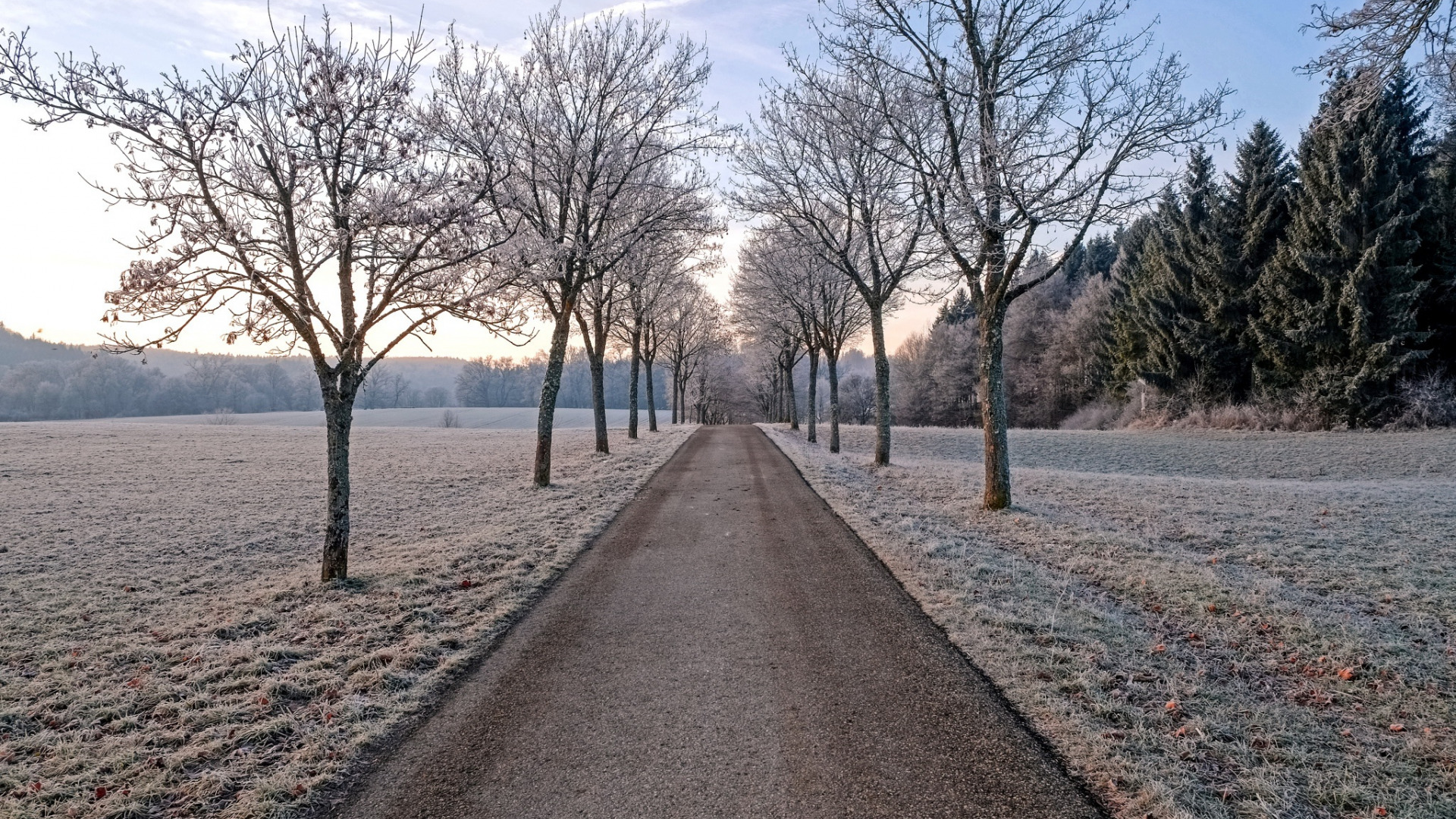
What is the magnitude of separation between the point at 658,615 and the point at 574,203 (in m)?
14.4

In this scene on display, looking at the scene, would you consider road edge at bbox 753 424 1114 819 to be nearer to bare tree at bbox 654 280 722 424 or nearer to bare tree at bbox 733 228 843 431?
bare tree at bbox 733 228 843 431

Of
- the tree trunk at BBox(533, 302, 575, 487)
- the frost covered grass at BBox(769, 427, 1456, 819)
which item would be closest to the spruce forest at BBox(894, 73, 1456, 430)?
the frost covered grass at BBox(769, 427, 1456, 819)

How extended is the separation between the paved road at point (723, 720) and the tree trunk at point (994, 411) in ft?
17.2

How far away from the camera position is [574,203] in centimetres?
1817

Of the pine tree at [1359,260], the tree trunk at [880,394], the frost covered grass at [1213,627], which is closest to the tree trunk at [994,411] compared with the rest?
the frost covered grass at [1213,627]

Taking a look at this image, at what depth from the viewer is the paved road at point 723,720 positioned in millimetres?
3584

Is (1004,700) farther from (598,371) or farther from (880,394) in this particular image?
(598,371)

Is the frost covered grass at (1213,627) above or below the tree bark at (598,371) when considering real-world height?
below

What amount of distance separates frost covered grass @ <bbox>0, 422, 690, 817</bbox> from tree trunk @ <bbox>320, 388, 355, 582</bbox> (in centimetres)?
29

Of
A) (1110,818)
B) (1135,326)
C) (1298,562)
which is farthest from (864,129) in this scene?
(1135,326)

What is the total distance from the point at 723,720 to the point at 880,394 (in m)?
15.3

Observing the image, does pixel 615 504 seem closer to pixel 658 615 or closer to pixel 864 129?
pixel 658 615

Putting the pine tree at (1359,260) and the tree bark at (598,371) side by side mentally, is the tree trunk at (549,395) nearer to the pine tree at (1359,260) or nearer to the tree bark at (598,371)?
the tree bark at (598,371)

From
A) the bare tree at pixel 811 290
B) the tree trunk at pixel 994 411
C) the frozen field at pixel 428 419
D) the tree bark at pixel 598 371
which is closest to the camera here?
the tree trunk at pixel 994 411
